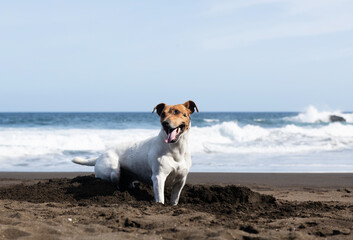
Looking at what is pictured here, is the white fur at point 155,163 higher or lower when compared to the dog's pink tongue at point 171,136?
lower

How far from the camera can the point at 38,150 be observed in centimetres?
1478

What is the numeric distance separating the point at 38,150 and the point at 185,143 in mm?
10417

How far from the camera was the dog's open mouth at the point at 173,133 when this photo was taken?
5156 millimetres

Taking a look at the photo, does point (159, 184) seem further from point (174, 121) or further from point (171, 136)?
point (174, 121)

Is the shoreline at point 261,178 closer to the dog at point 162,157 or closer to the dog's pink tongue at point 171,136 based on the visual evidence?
the dog at point 162,157

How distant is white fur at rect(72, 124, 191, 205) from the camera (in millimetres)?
5441

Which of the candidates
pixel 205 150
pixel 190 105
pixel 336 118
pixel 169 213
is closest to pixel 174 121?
pixel 190 105

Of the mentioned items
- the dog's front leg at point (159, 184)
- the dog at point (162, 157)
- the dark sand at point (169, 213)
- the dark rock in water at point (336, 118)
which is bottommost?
the dark sand at point (169, 213)

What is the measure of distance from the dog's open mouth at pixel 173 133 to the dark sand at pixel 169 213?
0.77 metres

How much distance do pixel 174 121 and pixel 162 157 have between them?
0.57 metres

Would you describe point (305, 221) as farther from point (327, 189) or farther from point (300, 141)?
point (300, 141)

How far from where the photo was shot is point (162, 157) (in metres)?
5.45

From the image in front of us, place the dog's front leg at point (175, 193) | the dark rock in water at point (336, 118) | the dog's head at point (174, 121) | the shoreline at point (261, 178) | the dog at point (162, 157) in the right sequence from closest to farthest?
the dog's head at point (174, 121) < the dog at point (162, 157) < the dog's front leg at point (175, 193) < the shoreline at point (261, 178) < the dark rock in water at point (336, 118)

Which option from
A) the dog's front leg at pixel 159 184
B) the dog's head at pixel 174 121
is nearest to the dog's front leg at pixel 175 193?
the dog's front leg at pixel 159 184
